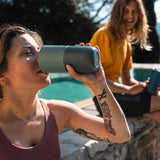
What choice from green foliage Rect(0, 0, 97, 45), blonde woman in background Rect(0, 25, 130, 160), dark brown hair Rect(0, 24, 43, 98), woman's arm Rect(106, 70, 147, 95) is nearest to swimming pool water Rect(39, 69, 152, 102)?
woman's arm Rect(106, 70, 147, 95)

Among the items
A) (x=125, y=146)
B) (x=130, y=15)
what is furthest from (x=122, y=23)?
(x=125, y=146)

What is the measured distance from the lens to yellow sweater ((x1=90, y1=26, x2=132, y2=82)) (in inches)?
105

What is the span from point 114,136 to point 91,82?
459 millimetres

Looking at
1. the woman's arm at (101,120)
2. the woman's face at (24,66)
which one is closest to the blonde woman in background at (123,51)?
the woman's arm at (101,120)

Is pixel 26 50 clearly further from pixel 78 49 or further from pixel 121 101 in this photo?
pixel 121 101

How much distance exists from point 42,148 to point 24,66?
518 mm

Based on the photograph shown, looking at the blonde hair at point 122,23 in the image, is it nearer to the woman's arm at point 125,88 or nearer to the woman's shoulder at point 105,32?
the woman's shoulder at point 105,32

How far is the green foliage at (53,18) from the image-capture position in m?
15.4

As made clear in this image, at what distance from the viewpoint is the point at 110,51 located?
2717 millimetres

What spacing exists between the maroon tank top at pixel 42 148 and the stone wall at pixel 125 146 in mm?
366

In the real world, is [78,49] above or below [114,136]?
above

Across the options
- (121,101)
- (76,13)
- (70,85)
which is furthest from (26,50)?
(76,13)

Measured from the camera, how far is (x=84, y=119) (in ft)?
5.65

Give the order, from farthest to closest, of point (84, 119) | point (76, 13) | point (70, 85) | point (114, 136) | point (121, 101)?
point (76, 13)
point (70, 85)
point (121, 101)
point (84, 119)
point (114, 136)
